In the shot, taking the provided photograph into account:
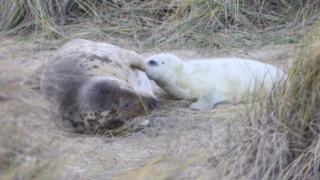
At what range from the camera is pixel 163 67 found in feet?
20.8

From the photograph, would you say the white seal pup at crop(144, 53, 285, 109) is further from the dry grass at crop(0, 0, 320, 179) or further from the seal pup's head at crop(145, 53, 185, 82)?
the dry grass at crop(0, 0, 320, 179)

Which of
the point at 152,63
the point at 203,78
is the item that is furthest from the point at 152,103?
the point at 203,78

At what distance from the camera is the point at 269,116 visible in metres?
4.60

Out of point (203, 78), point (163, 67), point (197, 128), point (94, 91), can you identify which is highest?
point (94, 91)

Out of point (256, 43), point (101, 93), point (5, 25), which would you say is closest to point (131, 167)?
point (101, 93)

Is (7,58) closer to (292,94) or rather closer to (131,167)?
(131,167)

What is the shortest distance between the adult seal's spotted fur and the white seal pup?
23.7 inches

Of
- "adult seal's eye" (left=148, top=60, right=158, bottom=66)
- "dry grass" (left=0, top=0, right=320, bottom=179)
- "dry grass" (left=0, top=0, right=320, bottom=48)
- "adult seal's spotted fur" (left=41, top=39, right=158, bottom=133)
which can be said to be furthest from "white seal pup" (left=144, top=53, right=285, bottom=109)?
"dry grass" (left=0, top=0, right=320, bottom=48)

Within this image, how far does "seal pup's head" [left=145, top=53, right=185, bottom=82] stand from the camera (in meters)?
6.31

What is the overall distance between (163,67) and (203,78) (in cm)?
31

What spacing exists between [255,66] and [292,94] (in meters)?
1.92

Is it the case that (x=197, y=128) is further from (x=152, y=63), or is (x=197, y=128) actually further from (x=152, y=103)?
(x=152, y=63)

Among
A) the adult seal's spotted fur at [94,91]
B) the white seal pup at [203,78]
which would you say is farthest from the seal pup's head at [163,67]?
the adult seal's spotted fur at [94,91]

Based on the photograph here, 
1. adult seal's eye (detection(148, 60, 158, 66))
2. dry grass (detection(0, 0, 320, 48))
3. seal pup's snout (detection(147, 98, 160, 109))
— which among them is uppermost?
adult seal's eye (detection(148, 60, 158, 66))
